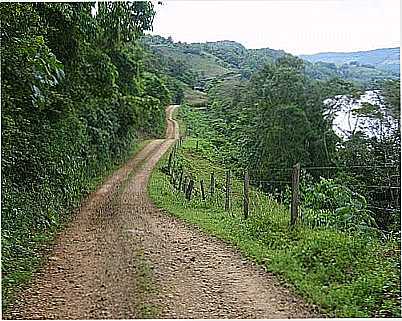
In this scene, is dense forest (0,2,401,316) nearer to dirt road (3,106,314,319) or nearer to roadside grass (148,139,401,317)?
roadside grass (148,139,401,317)

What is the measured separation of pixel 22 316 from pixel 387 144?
8381 mm

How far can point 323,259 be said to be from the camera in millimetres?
4543

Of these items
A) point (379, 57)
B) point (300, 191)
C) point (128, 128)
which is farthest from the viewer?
point (128, 128)

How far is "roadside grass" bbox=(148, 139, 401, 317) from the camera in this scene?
12.3 feet

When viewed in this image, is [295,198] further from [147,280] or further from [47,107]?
[47,107]

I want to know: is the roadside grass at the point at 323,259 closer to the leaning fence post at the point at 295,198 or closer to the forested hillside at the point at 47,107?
the leaning fence post at the point at 295,198

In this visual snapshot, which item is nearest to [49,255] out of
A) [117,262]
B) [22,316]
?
[117,262]

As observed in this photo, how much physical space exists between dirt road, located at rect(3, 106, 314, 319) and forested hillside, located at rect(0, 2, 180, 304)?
29cm

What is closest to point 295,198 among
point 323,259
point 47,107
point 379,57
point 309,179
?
point 323,259

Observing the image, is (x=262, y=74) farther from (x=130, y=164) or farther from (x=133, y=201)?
(x=133, y=201)

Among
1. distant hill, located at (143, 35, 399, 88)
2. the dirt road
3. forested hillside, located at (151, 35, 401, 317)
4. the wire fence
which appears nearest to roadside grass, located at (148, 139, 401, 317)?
forested hillside, located at (151, 35, 401, 317)

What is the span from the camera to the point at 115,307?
12.7 ft

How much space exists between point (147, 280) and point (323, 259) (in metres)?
1.37

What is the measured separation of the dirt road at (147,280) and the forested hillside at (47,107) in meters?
0.29
